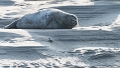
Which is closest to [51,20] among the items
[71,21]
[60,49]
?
[71,21]

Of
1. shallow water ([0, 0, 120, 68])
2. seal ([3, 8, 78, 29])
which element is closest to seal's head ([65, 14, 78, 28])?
seal ([3, 8, 78, 29])

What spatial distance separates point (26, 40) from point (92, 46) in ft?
2.91

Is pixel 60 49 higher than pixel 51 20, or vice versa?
pixel 51 20

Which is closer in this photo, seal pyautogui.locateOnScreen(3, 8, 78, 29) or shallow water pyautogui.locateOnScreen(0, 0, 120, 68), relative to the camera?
shallow water pyautogui.locateOnScreen(0, 0, 120, 68)

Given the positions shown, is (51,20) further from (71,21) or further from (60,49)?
(60,49)

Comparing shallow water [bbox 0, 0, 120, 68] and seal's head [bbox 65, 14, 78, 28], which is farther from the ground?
seal's head [bbox 65, 14, 78, 28]

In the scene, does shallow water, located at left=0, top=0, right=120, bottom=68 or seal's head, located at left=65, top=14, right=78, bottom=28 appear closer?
shallow water, located at left=0, top=0, right=120, bottom=68

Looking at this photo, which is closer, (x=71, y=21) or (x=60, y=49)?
(x=60, y=49)

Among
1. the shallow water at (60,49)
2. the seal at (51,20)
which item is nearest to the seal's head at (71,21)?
the seal at (51,20)

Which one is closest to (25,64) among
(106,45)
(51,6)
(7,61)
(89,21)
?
(7,61)

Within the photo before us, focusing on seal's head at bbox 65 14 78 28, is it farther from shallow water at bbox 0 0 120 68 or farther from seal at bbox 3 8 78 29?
shallow water at bbox 0 0 120 68

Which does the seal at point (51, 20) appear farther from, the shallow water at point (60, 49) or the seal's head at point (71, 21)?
the shallow water at point (60, 49)

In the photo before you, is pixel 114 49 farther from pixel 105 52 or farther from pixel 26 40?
pixel 26 40

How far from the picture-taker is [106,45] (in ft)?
16.4
